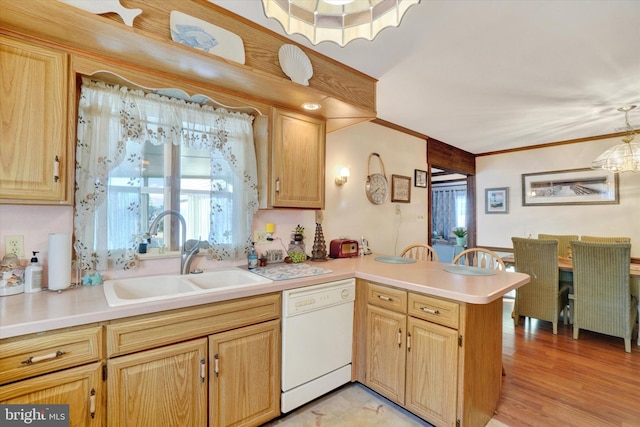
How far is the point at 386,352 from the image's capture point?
1.93 meters

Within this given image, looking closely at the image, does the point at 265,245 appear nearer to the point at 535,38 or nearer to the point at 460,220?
the point at 535,38

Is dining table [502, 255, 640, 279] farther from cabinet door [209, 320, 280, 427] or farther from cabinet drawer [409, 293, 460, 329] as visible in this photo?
cabinet door [209, 320, 280, 427]

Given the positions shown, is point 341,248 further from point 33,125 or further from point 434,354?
point 33,125

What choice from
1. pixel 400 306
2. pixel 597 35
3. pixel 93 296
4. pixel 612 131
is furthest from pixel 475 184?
pixel 93 296

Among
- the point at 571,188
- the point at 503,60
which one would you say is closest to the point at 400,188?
the point at 503,60

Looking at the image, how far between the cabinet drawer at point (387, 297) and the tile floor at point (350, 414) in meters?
0.67

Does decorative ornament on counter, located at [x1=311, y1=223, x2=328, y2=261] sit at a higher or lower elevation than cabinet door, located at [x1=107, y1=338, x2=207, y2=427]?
higher

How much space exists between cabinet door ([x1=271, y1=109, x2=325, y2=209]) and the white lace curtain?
24cm

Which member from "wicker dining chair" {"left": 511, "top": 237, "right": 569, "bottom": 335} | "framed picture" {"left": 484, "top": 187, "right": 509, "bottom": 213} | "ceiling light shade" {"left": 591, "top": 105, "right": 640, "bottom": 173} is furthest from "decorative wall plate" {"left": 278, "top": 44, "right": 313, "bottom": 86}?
"framed picture" {"left": 484, "top": 187, "right": 509, "bottom": 213}

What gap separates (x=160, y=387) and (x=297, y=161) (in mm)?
1612

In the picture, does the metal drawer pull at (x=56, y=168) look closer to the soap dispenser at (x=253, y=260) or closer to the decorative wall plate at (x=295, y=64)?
the soap dispenser at (x=253, y=260)

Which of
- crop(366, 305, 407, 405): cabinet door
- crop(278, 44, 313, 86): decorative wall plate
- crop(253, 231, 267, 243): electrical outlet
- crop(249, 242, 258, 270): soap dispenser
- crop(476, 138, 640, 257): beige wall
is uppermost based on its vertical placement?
crop(278, 44, 313, 86): decorative wall plate

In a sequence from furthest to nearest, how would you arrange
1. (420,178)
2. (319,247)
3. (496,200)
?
(496,200) → (420,178) → (319,247)

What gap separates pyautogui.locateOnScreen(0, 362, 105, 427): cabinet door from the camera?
1036mm
